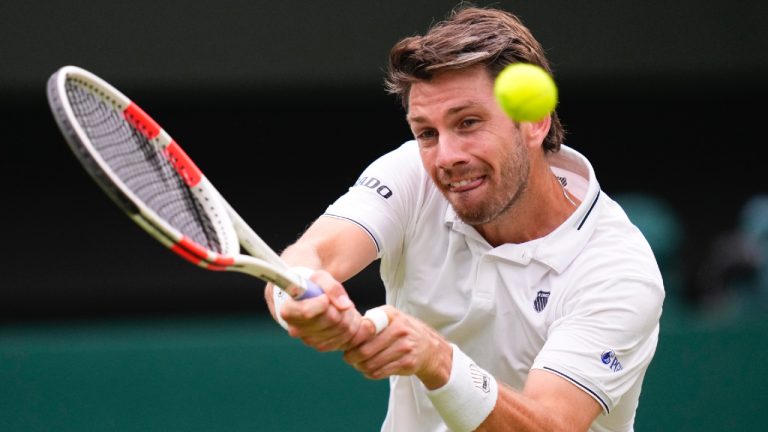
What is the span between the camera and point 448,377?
109 inches

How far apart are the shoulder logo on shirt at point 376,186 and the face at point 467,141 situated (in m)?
0.20

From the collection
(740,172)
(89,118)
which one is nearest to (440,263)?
(89,118)

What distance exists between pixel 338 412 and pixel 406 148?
8.89ft

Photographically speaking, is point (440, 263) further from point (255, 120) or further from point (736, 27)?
point (255, 120)

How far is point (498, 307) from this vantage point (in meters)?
3.31

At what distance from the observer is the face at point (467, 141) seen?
3.18m

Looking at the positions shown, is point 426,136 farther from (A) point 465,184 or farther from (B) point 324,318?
(B) point 324,318

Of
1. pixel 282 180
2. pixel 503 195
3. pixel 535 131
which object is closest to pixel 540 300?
pixel 503 195

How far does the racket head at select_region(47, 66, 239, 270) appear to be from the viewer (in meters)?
2.40

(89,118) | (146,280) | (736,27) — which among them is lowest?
(146,280)

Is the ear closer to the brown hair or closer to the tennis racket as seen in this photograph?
the brown hair

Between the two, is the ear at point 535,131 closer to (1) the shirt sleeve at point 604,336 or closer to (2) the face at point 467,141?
(2) the face at point 467,141

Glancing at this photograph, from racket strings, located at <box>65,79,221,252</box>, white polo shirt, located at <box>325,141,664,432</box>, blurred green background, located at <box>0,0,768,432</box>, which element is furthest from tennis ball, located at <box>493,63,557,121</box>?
blurred green background, located at <box>0,0,768,432</box>

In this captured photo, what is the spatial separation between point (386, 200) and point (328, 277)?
0.75 m
